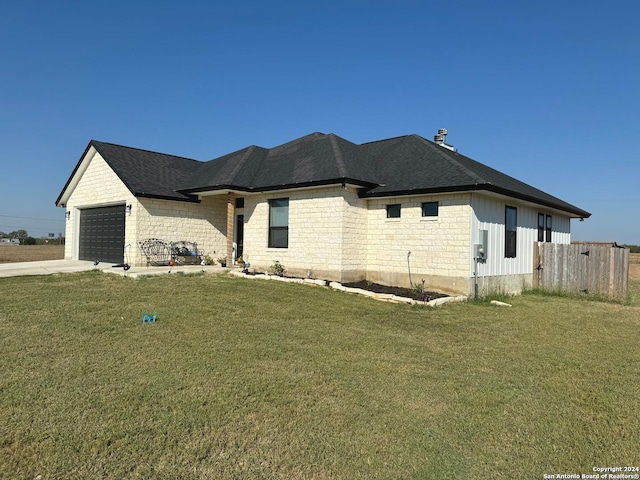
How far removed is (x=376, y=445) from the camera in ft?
12.8

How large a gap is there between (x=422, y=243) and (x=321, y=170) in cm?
420

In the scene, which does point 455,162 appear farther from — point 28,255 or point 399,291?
point 28,255

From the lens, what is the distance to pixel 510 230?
1483cm

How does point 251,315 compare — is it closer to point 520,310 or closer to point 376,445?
point 376,445

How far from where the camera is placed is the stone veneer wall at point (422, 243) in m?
12.8

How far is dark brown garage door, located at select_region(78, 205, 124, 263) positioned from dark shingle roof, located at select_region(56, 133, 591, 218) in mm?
2289

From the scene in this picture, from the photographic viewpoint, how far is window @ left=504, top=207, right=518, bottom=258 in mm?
14562

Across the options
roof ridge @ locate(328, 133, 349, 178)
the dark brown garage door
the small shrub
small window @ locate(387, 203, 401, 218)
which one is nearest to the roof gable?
the dark brown garage door

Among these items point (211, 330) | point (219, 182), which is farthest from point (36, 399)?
point (219, 182)

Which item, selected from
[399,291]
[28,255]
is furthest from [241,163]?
[28,255]

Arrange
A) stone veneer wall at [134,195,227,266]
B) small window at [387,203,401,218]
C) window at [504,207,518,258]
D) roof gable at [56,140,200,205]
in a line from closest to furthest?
small window at [387,203,401,218] < window at [504,207,518,258] < stone veneer wall at [134,195,227,266] < roof gable at [56,140,200,205]

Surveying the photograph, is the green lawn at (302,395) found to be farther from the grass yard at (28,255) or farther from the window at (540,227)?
the grass yard at (28,255)

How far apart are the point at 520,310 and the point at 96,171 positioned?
18138 millimetres

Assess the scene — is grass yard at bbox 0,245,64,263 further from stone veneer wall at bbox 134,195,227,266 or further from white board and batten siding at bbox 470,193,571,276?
white board and batten siding at bbox 470,193,571,276
